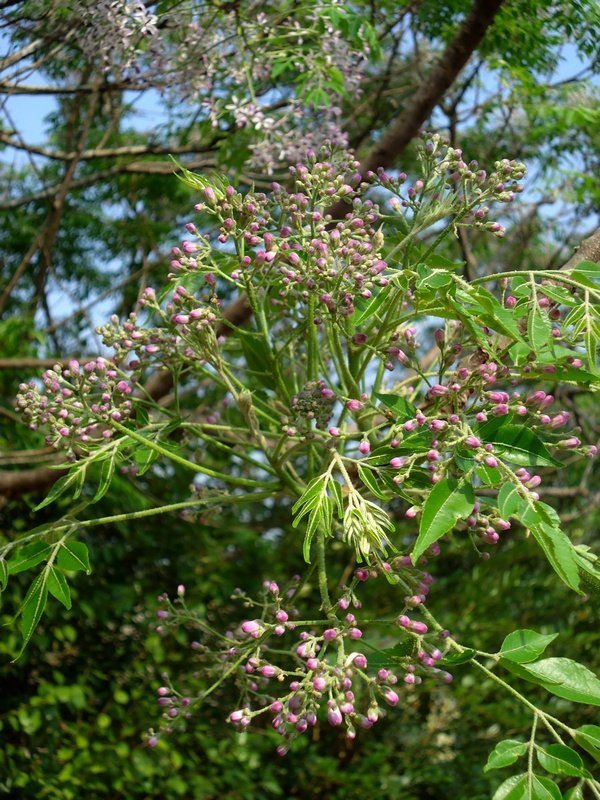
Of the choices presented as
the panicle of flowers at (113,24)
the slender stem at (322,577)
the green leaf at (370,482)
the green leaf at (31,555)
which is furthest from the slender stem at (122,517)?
the panicle of flowers at (113,24)

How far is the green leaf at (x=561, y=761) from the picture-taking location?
113 cm

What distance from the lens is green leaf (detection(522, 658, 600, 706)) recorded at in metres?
1.11

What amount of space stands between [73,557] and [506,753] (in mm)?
661

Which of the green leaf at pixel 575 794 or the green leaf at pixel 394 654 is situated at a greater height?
the green leaf at pixel 394 654

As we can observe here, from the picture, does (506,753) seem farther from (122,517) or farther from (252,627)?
(122,517)

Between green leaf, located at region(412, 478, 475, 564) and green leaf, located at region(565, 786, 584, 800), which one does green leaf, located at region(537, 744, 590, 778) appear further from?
green leaf, located at region(412, 478, 475, 564)

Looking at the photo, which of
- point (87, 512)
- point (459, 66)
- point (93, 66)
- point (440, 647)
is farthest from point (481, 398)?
point (87, 512)

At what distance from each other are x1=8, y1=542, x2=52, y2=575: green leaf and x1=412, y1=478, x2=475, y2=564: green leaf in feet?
2.01

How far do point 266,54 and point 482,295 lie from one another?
1780 millimetres

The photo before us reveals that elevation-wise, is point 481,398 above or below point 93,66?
below

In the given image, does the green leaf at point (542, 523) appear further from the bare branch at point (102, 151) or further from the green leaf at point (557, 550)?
the bare branch at point (102, 151)

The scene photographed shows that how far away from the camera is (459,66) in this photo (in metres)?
2.59

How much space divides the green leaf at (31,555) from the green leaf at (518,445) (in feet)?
2.25

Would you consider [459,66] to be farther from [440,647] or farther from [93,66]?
[440,647]
